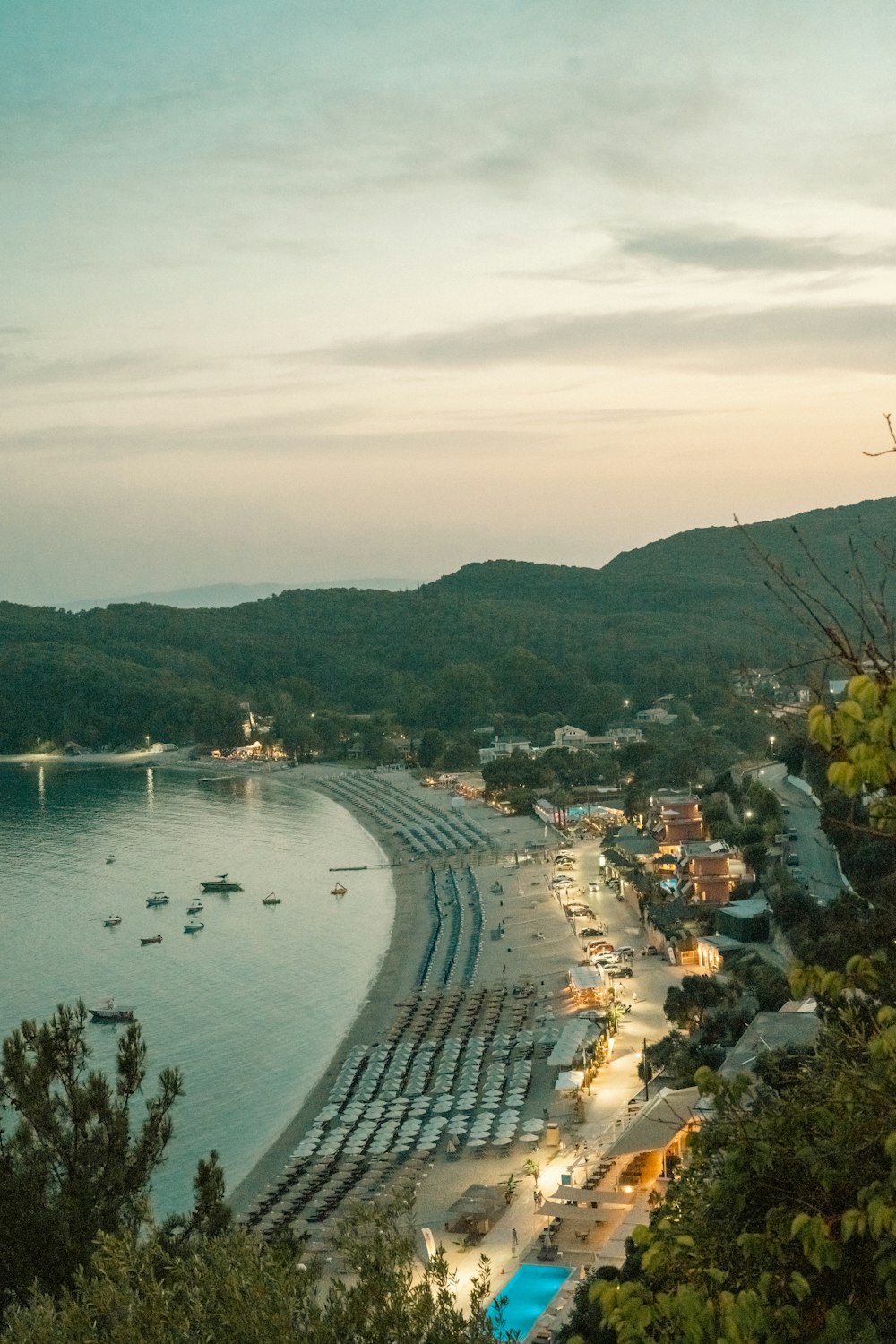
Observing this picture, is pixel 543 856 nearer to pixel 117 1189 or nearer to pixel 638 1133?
pixel 638 1133

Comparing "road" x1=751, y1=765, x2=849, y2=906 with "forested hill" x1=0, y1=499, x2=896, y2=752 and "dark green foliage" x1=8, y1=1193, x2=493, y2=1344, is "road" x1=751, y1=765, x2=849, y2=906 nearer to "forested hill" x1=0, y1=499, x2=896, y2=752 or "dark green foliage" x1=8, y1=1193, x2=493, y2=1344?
"dark green foliage" x1=8, y1=1193, x2=493, y2=1344

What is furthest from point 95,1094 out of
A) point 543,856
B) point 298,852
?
point 298,852

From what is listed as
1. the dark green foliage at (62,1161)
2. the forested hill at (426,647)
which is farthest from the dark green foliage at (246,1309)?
the forested hill at (426,647)

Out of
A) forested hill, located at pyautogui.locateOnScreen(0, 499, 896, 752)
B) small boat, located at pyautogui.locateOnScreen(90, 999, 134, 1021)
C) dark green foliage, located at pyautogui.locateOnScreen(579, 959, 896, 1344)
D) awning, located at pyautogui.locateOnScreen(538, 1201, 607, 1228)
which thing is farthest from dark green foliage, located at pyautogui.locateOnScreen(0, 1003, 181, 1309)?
forested hill, located at pyautogui.locateOnScreen(0, 499, 896, 752)

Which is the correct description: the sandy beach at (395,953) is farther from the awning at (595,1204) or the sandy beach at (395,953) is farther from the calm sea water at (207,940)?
the awning at (595,1204)

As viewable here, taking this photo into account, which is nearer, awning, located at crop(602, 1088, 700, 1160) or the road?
awning, located at crop(602, 1088, 700, 1160)

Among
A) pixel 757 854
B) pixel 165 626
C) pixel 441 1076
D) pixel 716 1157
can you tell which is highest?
pixel 165 626
